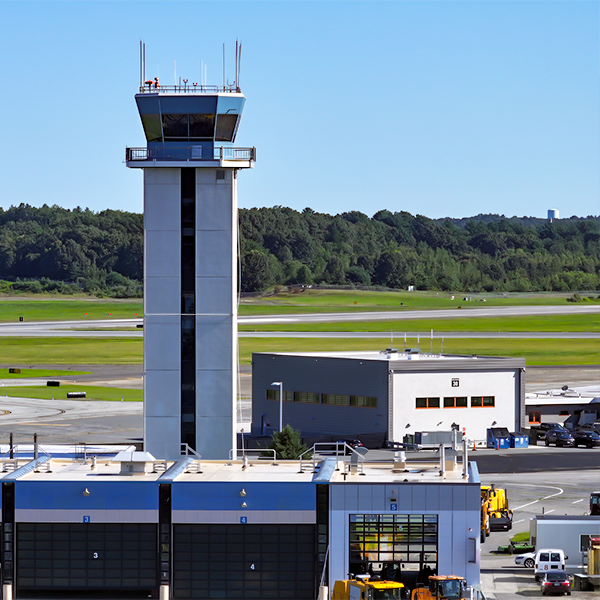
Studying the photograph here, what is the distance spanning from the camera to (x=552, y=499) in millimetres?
58531

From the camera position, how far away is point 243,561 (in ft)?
115

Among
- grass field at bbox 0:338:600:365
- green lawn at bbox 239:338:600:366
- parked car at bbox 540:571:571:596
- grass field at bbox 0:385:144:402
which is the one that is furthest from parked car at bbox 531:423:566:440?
grass field at bbox 0:338:600:365

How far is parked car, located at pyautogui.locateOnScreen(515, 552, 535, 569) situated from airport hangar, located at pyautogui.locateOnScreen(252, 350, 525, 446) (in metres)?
33.0

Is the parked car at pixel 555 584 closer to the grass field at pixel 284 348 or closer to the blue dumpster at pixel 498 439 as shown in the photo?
the blue dumpster at pixel 498 439

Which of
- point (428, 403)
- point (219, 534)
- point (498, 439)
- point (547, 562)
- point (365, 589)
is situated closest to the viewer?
point (365, 589)

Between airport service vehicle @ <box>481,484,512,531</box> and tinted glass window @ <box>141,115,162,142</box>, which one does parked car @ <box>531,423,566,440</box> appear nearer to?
airport service vehicle @ <box>481,484,512,531</box>

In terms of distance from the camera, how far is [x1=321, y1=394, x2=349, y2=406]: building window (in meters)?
79.4

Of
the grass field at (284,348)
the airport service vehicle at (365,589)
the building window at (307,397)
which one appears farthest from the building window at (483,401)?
the grass field at (284,348)

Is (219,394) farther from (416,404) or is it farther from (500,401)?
(500,401)

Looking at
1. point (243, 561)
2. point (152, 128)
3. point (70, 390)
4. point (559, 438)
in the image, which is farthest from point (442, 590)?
point (70, 390)

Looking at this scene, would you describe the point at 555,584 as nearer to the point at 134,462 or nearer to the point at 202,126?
the point at 134,462

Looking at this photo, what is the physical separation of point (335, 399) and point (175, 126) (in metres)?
32.1

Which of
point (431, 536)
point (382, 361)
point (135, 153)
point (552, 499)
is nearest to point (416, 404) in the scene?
Answer: point (382, 361)

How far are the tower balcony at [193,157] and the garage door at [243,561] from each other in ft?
74.3
